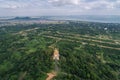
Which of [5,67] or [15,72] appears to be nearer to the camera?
[15,72]

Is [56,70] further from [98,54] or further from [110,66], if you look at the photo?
[98,54]

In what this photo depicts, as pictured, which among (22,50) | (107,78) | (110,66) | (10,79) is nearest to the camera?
(10,79)

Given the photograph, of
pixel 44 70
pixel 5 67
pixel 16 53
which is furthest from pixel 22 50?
pixel 44 70

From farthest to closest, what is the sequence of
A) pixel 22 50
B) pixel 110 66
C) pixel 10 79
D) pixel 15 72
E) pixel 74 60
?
pixel 22 50
pixel 110 66
pixel 74 60
pixel 15 72
pixel 10 79

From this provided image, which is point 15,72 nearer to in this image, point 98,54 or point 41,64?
point 41,64

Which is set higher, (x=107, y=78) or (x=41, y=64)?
(x=41, y=64)

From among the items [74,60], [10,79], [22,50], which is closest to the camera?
[10,79]

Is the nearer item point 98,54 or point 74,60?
point 74,60

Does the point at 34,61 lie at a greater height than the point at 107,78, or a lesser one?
greater

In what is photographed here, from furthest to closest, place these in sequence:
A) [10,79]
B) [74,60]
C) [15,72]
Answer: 1. [74,60]
2. [15,72]
3. [10,79]

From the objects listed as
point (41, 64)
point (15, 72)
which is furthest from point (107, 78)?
point (15, 72)
